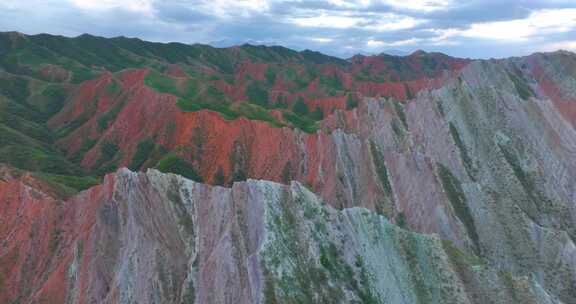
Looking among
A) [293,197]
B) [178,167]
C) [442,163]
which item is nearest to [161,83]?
[178,167]

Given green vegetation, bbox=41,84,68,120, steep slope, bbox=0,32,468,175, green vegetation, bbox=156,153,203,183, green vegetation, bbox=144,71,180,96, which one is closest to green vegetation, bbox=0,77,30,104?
steep slope, bbox=0,32,468,175

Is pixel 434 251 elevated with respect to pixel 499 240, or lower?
elevated

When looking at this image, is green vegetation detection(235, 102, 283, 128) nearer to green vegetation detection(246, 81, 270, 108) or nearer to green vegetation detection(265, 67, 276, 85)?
green vegetation detection(246, 81, 270, 108)

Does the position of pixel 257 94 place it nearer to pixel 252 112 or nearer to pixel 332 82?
pixel 332 82

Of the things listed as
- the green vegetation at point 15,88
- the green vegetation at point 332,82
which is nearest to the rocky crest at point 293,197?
the green vegetation at point 15,88

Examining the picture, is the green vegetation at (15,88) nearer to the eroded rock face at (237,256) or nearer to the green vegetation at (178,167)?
the green vegetation at (178,167)

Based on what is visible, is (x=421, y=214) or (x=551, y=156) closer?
(x=421, y=214)

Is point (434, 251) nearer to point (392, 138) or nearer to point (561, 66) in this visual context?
point (392, 138)

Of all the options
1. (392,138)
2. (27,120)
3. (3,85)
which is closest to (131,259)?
(392,138)
